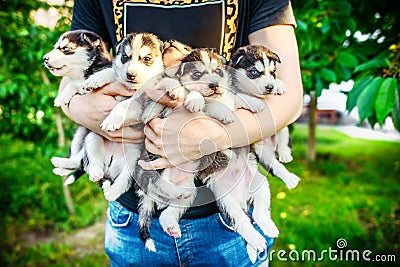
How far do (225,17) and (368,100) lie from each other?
2.82ft

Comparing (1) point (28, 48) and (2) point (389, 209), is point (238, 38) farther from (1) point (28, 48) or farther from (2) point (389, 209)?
(2) point (389, 209)

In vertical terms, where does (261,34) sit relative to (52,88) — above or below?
above

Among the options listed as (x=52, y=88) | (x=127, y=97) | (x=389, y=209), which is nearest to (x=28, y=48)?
(x=52, y=88)

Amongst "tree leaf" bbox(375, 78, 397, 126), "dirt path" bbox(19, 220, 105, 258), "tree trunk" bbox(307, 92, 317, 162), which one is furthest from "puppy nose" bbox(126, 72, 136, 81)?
"tree trunk" bbox(307, 92, 317, 162)

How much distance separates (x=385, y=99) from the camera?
5.26 ft

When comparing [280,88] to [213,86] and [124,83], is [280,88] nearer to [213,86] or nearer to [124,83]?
[213,86]

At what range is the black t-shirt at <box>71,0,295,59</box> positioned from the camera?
1040 mm

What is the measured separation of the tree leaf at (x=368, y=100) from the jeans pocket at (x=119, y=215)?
1007 millimetres

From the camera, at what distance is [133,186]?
42.2 inches

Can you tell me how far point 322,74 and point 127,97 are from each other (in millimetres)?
1290

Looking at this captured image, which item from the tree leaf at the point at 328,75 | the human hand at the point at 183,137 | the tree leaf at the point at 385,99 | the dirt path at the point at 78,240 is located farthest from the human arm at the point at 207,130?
the dirt path at the point at 78,240

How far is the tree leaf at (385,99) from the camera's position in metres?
1.60

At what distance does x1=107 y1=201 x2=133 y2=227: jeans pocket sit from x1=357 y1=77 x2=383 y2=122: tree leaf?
3.30 ft

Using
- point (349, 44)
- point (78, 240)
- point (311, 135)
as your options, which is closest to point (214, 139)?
point (349, 44)
